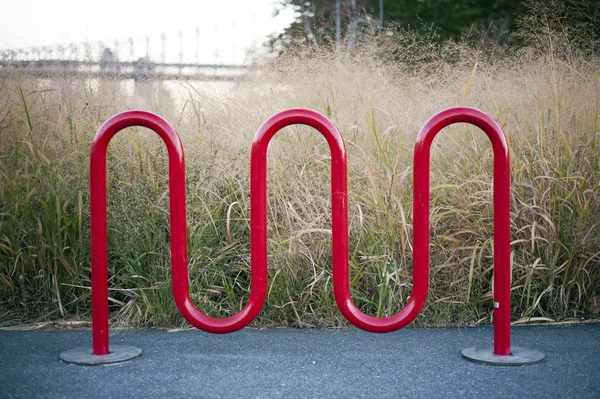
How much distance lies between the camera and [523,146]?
3.51 meters

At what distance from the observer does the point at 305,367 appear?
2.43m

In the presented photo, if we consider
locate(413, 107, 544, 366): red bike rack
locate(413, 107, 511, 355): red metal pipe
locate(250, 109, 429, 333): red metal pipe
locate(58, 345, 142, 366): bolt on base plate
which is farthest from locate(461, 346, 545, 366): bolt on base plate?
locate(58, 345, 142, 366): bolt on base plate

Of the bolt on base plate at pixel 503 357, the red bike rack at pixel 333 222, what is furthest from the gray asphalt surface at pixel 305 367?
the red bike rack at pixel 333 222

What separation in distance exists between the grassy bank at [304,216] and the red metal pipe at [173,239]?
641mm

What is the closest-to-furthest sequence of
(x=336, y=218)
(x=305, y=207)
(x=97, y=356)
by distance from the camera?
(x=336, y=218), (x=97, y=356), (x=305, y=207)

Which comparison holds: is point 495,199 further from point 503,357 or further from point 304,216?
point 304,216

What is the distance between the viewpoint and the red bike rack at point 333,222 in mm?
2361

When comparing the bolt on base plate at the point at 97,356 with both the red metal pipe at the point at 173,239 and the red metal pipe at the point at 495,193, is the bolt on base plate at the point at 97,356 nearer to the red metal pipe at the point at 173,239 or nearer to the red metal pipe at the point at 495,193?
the red metal pipe at the point at 173,239

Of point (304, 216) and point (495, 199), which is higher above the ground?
point (495, 199)

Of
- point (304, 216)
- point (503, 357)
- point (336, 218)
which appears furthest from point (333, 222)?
point (304, 216)

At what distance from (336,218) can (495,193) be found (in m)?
0.60

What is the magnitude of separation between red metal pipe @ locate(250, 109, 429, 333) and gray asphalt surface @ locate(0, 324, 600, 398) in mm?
207

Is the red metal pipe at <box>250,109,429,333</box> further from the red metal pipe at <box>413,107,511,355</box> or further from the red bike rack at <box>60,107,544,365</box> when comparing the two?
the red metal pipe at <box>413,107,511,355</box>

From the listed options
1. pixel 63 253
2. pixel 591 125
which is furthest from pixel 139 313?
pixel 591 125
